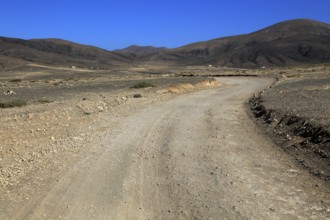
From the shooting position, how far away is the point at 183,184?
857 centimetres

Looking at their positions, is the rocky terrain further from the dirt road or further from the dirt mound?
the dirt mound

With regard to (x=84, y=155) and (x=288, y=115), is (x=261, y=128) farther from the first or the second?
(x=84, y=155)

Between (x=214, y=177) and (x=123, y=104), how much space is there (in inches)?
636

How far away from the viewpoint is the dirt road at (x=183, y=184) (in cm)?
710

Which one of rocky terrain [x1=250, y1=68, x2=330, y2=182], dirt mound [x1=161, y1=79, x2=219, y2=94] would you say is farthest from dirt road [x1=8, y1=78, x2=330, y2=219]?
dirt mound [x1=161, y1=79, x2=219, y2=94]

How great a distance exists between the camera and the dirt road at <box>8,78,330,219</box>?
7.10 metres

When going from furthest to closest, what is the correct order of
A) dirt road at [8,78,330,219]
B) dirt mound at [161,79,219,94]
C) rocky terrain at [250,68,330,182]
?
1. dirt mound at [161,79,219,94]
2. rocky terrain at [250,68,330,182]
3. dirt road at [8,78,330,219]

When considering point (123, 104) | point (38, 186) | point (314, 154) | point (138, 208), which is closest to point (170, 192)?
point (138, 208)

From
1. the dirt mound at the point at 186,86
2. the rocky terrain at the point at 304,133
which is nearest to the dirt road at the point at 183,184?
the rocky terrain at the point at 304,133

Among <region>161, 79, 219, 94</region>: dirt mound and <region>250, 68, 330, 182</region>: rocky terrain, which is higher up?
<region>250, 68, 330, 182</region>: rocky terrain

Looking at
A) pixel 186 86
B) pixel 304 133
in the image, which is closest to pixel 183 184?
pixel 304 133

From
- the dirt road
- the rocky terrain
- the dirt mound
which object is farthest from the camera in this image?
the dirt mound

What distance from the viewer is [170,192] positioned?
8086mm

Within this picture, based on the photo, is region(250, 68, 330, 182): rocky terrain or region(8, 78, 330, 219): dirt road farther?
region(250, 68, 330, 182): rocky terrain
